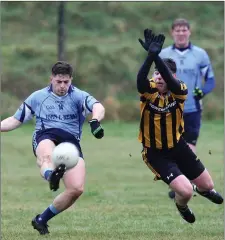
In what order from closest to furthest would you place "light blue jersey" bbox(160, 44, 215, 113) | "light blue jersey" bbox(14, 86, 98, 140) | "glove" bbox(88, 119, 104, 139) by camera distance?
1. "glove" bbox(88, 119, 104, 139)
2. "light blue jersey" bbox(14, 86, 98, 140)
3. "light blue jersey" bbox(160, 44, 215, 113)

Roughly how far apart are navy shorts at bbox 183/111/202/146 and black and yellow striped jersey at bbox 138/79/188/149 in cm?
326

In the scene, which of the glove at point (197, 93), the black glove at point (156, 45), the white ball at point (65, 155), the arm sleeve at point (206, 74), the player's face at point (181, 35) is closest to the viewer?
the white ball at point (65, 155)

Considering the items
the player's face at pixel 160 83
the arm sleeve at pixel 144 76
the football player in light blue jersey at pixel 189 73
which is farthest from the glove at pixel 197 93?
the arm sleeve at pixel 144 76

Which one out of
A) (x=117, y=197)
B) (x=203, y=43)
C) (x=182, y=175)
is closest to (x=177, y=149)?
(x=182, y=175)

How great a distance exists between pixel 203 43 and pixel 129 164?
1441 cm

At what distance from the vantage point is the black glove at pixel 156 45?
8.43 meters

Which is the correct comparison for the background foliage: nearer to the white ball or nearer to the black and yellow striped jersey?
the black and yellow striped jersey

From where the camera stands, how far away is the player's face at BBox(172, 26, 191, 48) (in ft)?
40.1

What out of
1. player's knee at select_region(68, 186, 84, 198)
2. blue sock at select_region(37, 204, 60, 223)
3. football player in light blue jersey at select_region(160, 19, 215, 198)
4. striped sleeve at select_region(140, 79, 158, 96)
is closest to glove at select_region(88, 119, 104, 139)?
player's knee at select_region(68, 186, 84, 198)

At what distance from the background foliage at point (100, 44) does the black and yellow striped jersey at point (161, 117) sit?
16.4 m

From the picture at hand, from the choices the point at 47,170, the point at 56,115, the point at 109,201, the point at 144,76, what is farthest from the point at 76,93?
the point at 109,201

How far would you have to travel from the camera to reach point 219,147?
19.8m

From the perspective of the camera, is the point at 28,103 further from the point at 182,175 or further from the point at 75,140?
the point at 182,175

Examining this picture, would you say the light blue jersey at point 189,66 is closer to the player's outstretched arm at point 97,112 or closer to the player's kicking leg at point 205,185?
the player's kicking leg at point 205,185
